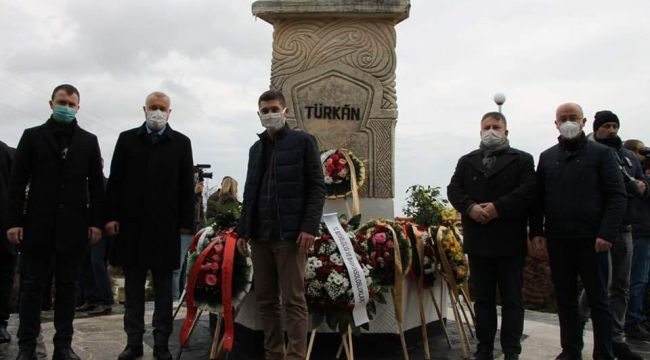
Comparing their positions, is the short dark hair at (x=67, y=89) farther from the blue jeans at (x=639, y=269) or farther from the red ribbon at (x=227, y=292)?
the blue jeans at (x=639, y=269)

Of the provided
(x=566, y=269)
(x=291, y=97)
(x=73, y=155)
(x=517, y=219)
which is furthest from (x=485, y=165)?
(x=73, y=155)

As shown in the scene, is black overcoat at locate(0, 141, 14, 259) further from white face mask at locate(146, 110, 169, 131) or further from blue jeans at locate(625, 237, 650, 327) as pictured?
blue jeans at locate(625, 237, 650, 327)

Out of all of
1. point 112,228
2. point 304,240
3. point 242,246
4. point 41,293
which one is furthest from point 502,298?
point 41,293

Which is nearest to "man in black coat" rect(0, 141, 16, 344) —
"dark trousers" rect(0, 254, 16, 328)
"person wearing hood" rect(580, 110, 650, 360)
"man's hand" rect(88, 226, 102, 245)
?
"dark trousers" rect(0, 254, 16, 328)

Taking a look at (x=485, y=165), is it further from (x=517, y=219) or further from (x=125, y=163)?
(x=125, y=163)

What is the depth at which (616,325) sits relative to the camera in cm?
508

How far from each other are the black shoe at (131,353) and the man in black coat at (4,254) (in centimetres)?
126

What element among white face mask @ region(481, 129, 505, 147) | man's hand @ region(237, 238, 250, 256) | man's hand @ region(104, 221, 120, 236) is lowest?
man's hand @ region(237, 238, 250, 256)

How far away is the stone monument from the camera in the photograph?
613cm

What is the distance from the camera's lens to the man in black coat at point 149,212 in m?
4.54

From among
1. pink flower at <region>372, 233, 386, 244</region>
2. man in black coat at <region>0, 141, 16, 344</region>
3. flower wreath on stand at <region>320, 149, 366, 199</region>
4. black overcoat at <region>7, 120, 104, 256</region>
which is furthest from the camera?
flower wreath on stand at <region>320, 149, 366, 199</region>

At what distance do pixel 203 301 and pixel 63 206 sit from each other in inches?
47.5

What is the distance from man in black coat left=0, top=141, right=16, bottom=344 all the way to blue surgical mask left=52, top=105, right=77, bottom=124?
102 centimetres

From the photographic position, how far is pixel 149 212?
14.9 feet
